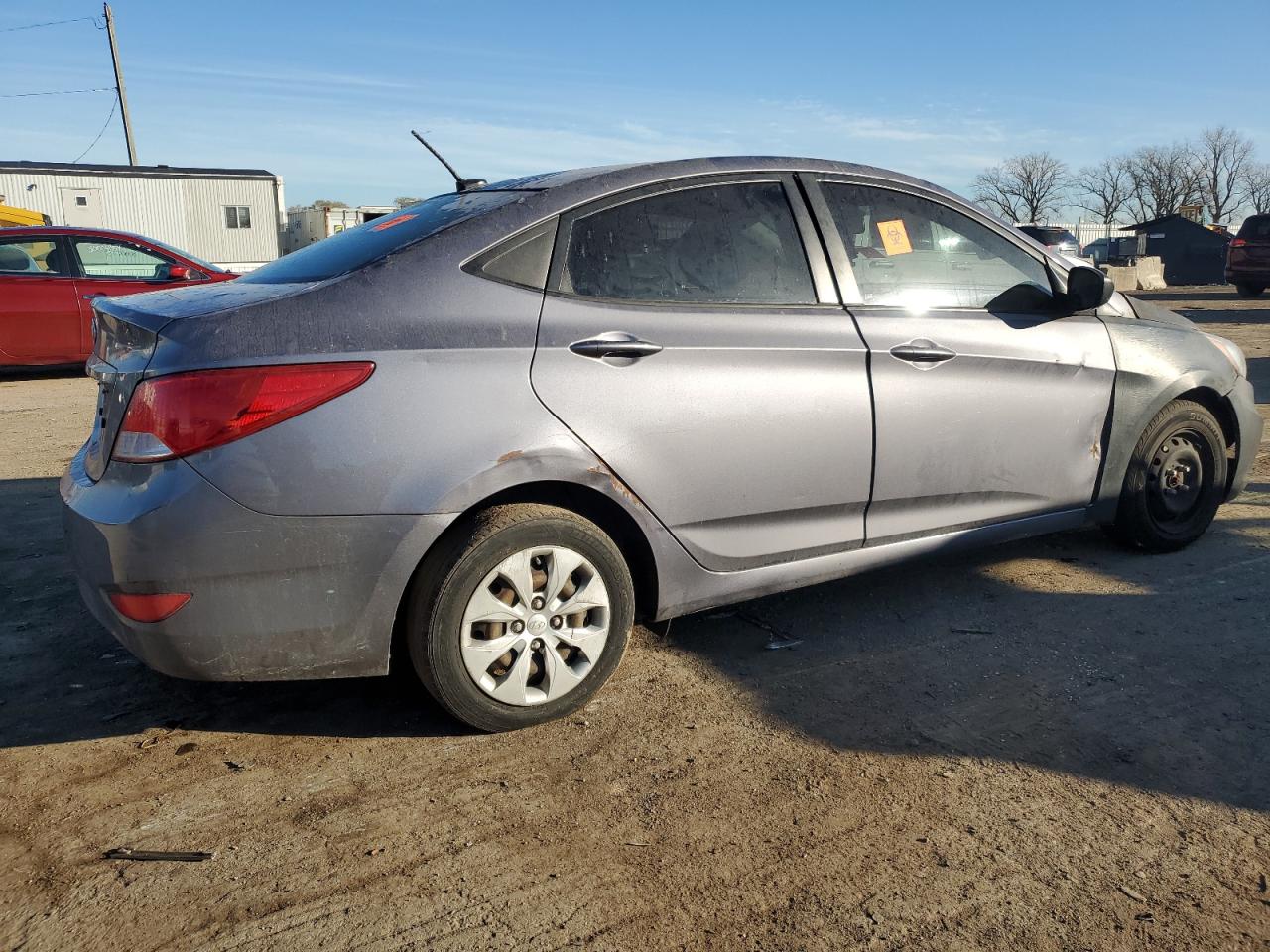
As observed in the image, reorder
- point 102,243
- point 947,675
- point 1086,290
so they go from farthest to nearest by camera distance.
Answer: point 102,243, point 1086,290, point 947,675

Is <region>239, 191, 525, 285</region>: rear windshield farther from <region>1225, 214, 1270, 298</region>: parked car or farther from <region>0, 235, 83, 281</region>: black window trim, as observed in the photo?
<region>1225, 214, 1270, 298</region>: parked car

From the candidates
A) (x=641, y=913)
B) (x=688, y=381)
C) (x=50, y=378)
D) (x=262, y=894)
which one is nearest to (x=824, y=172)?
(x=688, y=381)

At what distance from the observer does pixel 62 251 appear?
35.2ft

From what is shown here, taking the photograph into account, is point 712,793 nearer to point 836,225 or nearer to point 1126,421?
point 836,225

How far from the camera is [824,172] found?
374cm

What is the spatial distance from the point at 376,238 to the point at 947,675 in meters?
2.30

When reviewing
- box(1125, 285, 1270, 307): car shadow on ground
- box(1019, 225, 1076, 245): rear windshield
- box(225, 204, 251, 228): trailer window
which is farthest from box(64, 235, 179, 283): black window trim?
box(225, 204, 251, 228): trailer window

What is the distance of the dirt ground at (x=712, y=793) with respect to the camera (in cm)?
225

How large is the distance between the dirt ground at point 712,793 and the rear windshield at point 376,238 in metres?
1.33

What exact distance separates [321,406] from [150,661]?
2.65 ft

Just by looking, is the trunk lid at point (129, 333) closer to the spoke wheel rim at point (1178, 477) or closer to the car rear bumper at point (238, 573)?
the car rear bumper at point (238, 573)

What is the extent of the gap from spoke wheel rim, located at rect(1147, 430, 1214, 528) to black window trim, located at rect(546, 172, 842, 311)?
185 cm

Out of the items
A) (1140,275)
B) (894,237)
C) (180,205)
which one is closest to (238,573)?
(894,237)

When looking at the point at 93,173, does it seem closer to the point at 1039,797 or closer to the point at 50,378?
the point at 50,378
